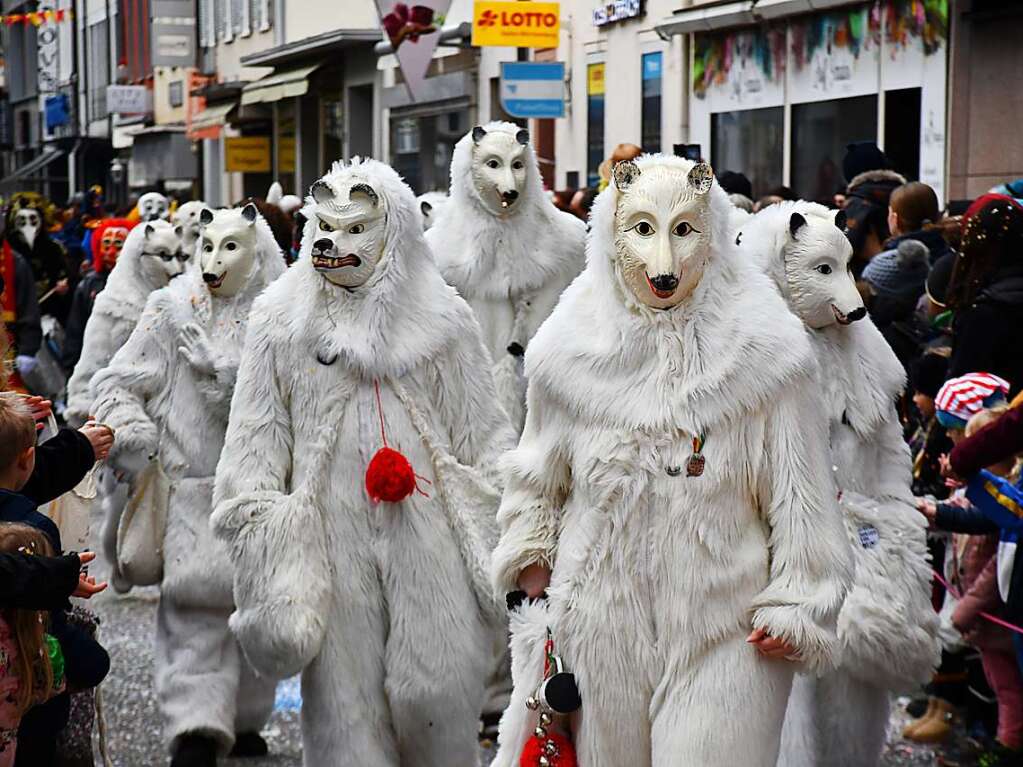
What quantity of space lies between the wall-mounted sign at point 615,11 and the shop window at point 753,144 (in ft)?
6.68

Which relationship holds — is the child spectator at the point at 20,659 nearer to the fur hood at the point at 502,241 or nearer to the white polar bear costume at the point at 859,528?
the white polar bear costume at the point at 859,528

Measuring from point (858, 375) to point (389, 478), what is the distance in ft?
5.25

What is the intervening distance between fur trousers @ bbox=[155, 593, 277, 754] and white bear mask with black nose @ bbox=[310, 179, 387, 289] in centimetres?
198

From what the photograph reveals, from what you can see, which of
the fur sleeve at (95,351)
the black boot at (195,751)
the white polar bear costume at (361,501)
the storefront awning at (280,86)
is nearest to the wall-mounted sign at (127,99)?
the storefront awning at (280,86)

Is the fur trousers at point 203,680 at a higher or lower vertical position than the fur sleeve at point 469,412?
lower

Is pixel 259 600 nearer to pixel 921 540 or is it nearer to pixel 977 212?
pixel 921 540

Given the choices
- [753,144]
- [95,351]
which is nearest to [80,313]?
[95,351]

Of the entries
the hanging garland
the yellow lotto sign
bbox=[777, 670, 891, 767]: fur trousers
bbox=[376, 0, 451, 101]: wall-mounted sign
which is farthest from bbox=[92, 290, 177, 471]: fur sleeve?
the hanging garland

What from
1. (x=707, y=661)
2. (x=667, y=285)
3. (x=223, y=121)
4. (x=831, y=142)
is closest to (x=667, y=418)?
(x=667, y=285)

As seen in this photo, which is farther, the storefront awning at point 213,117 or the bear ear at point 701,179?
the storefront awning at point 213,117

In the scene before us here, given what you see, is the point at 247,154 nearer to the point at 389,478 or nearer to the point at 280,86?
the point at 280,86

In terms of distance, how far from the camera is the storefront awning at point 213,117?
128 feet

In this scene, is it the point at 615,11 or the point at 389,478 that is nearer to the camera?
the point at 389,478

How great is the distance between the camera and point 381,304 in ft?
18.9
